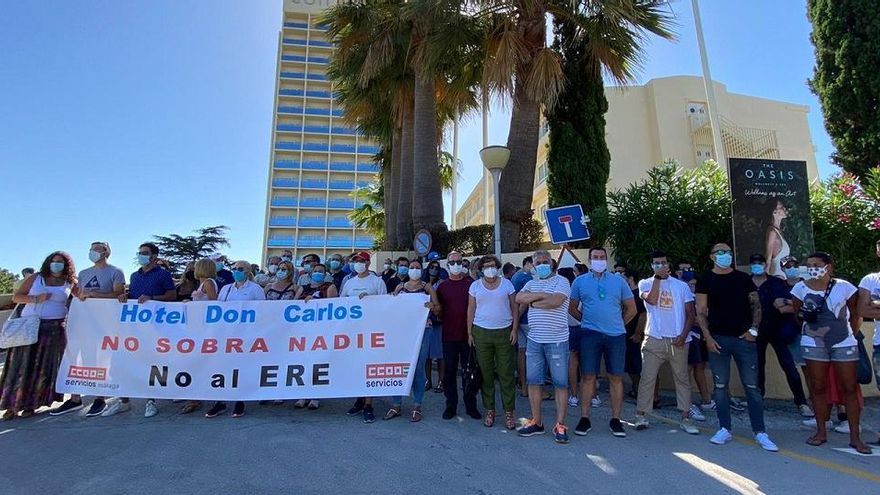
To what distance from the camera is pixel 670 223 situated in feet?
25.6

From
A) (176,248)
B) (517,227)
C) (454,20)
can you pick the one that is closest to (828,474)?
(517,227)

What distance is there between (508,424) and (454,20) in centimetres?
973

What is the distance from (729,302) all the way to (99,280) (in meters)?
7.05

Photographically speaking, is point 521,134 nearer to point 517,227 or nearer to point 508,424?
point 517,227

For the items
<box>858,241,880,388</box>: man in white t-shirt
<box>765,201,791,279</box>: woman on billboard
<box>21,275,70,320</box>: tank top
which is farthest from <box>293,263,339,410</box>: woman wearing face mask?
<box>765,201,791,279</box>: woman on billboard

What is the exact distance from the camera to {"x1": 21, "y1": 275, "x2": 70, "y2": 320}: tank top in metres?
5.27

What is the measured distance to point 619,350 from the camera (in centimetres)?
466

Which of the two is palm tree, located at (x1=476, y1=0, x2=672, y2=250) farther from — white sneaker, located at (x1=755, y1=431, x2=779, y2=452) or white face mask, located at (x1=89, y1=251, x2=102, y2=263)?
white face mask, located at (x1=89, y1=251, x2=102, y2=263)

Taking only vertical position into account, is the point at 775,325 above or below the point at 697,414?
above

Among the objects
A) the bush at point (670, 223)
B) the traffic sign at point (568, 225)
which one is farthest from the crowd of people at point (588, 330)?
the bush at point (670, 223)

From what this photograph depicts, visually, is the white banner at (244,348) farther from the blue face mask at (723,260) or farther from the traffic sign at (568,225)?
the blue face mask at (723,260)

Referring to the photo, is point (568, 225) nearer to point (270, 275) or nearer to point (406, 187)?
point (270, 275)

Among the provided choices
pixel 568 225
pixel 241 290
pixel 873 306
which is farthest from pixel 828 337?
pixel 241 290

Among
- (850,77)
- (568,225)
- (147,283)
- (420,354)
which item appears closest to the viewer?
(420,354)
